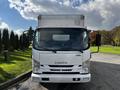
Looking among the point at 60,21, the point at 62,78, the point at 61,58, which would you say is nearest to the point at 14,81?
the point at 62,78

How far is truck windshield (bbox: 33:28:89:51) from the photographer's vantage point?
1138 cm

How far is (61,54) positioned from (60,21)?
1.60 m

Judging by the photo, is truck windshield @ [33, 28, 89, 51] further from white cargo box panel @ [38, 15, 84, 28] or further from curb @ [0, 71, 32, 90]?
curb @ [0, 71, 32, 90]

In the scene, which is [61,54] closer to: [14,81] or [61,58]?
[61,58]

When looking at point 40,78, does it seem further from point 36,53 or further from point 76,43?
point 76,43

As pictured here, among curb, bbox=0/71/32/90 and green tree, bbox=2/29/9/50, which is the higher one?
green tree, bbox=2/29/9/50

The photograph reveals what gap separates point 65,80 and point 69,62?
0.66 meters

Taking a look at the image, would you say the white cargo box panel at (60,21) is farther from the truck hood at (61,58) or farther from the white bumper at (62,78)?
the white bumper at (62,78)

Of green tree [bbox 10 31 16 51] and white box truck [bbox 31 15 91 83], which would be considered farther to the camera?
green tree [bbox 10 31 16 51]

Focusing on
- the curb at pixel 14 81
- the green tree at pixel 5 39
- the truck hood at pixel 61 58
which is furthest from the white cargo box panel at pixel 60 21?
the green tree at pixel 5 39

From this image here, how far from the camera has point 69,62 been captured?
11.1m

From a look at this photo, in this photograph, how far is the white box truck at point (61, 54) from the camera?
11.1 metres

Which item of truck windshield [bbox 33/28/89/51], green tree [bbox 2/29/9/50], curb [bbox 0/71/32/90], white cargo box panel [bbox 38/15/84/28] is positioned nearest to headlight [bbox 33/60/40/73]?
truck windshield [bbox 33/28/89/51]

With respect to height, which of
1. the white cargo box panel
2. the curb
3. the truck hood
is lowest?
the curb
